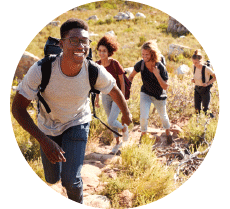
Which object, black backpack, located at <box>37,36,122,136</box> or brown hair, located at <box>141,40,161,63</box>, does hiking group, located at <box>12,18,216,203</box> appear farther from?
brown hair, located at <box>141,40,161,63</box>

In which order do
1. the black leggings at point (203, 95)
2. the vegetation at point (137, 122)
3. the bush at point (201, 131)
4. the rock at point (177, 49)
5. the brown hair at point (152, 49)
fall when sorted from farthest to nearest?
the rock at point (177, 49) → the black leggings at point (203, 95) → the bush at point (201, 131) → the brown hair at point (152, 49) → the vegetation at point (137, 122)

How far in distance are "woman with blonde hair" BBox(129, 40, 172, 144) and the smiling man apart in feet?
4.40

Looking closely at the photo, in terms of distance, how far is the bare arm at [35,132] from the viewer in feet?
6.73

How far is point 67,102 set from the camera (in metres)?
2.33

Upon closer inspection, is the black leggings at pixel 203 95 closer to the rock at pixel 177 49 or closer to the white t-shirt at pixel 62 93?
the white t-shirt at pixel 62 93

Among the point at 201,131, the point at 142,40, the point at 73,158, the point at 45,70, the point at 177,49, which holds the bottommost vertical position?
the point at 201,131

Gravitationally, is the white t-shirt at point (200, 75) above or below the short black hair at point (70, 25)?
below

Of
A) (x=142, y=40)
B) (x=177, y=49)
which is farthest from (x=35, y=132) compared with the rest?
(x=177, y=49)

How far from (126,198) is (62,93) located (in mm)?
1569

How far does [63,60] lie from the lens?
2.18 meters

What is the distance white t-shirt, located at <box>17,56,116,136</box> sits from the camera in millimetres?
2127

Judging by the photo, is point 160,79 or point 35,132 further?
point 160,79

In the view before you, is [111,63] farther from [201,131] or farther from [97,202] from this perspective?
[201,131]

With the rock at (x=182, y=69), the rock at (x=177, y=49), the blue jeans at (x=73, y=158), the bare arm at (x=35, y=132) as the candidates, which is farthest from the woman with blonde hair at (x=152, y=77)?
the rock at (x=177, y=49)
